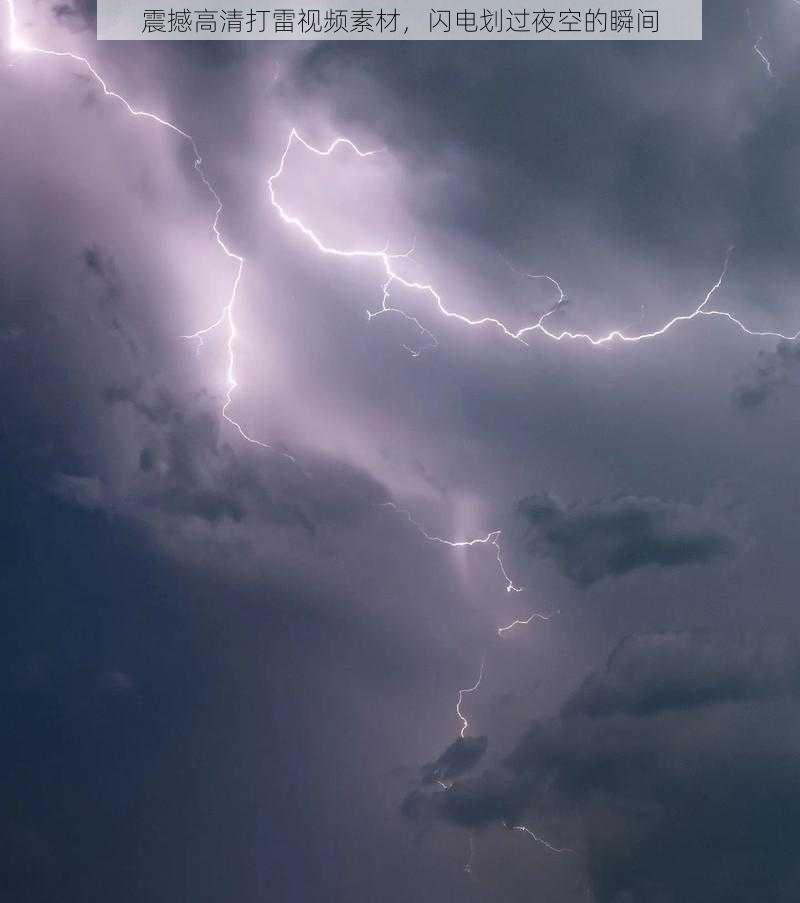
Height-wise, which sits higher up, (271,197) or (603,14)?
(603,14)

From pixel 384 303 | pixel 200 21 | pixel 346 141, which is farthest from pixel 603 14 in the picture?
pixel 200 21

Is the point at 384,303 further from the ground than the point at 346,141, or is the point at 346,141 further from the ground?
the point at 346,141

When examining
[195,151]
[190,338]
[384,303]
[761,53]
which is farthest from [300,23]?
[761,53]

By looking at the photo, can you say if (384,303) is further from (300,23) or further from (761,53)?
(761,53)

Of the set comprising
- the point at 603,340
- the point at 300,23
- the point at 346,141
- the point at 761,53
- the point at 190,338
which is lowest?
the point at 190,338

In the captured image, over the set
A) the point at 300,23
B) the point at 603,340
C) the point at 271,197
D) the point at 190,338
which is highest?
the point at 300,23

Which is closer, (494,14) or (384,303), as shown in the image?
(494,14)

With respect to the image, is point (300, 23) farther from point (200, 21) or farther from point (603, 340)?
point (603, 340)

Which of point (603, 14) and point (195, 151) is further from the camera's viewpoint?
point (195, 151)

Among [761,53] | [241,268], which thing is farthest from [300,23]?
[761,53]
